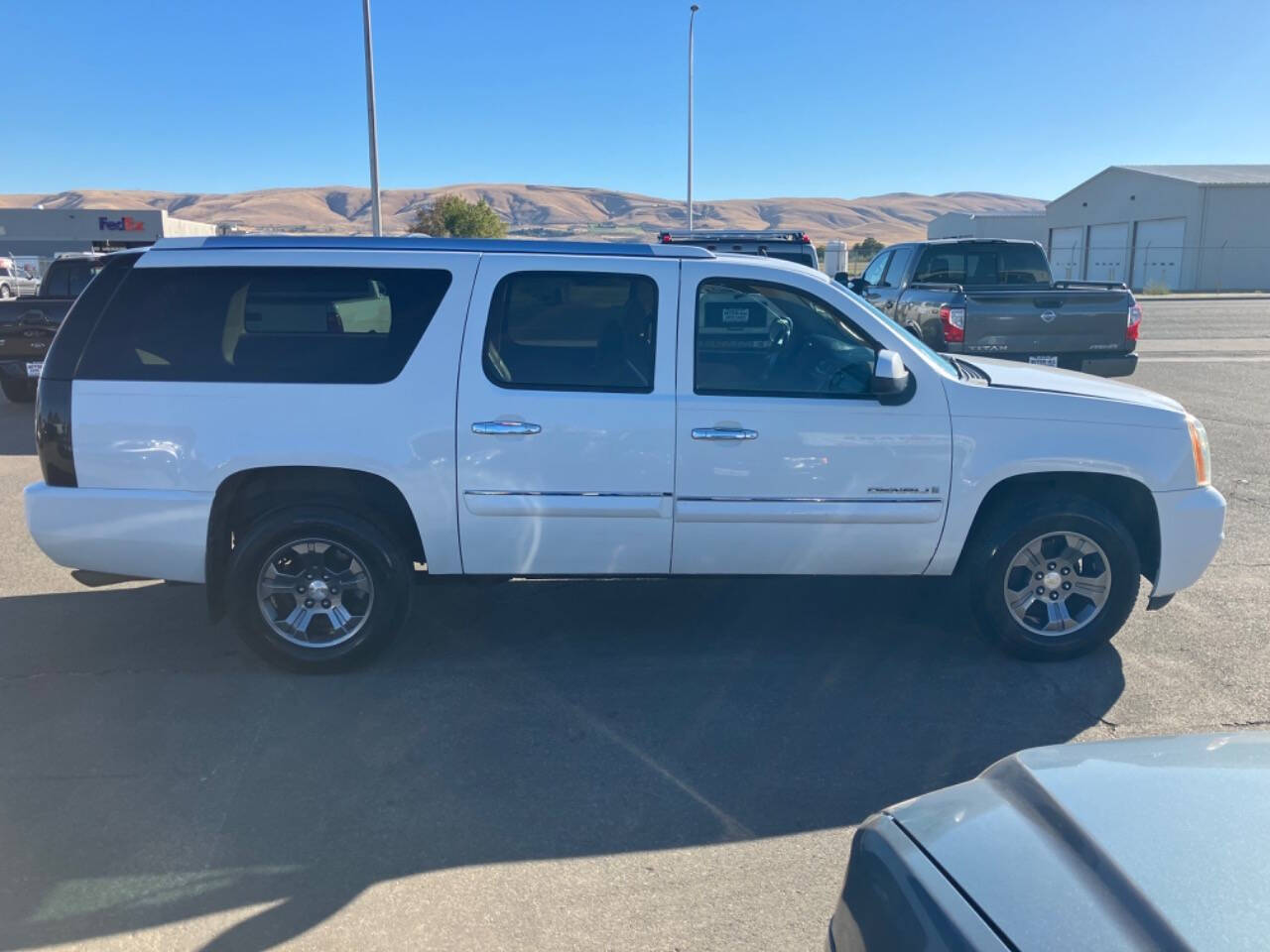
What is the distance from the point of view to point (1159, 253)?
49094 mm

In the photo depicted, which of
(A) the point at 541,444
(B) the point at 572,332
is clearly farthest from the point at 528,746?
(B) the point at 572,332

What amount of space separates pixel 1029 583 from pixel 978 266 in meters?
9.60

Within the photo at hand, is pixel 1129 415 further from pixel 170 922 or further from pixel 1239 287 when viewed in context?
pixel 1239 287

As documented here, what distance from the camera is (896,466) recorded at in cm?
483

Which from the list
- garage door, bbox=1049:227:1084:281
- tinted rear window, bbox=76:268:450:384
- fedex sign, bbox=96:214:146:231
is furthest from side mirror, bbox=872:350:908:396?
fedex sign, bbox=96:214:146:231

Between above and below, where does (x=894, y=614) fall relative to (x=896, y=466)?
below

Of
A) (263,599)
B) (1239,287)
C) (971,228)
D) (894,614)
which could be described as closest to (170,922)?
(263,599)

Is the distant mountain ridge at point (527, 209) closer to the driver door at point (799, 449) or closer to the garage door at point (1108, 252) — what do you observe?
the garage door at point (1108, 252)

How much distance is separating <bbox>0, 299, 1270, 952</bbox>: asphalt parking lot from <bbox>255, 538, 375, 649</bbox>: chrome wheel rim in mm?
239

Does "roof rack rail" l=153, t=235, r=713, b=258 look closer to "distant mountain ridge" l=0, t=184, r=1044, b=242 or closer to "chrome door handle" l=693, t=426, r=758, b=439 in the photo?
"chrome door handle" l=693, t=426, r=758, b=439

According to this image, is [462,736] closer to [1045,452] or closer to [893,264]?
[1045,452]

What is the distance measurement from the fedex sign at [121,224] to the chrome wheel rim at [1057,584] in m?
56.5

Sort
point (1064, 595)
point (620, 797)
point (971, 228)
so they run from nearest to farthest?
1. point (620, 797)
2. point (1064, 595)
3. point (971, 228)

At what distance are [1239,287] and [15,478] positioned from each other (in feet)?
169
